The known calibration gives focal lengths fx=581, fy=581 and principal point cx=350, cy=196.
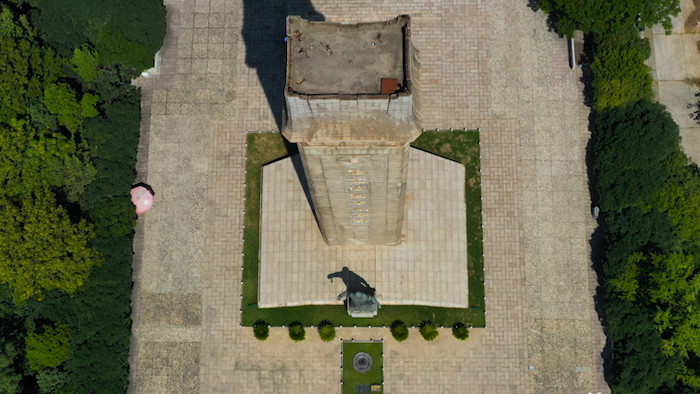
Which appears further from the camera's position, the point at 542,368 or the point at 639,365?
the point at 542,368

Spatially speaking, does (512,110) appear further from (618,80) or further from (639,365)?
(639,365)

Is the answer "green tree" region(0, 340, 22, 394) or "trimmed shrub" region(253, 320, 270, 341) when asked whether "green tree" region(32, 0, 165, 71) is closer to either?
"green tree" region(0, 340, 22, 394)

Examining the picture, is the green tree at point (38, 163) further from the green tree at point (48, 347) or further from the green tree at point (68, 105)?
the green tree at point (48, 347)

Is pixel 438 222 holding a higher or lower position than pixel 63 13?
lower

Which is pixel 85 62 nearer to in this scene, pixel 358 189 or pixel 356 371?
pixel 358 189

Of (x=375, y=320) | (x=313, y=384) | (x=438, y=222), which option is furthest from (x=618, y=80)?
(x=313, y=384)

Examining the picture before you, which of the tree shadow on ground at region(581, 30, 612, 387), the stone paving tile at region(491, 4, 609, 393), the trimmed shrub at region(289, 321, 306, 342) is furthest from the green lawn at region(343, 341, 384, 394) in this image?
the tree shadow on ground at region(581, 30, 612, 387)

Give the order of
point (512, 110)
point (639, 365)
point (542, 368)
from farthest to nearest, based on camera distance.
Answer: point (512, 110) < point (542, 368) < point (639, 365)
